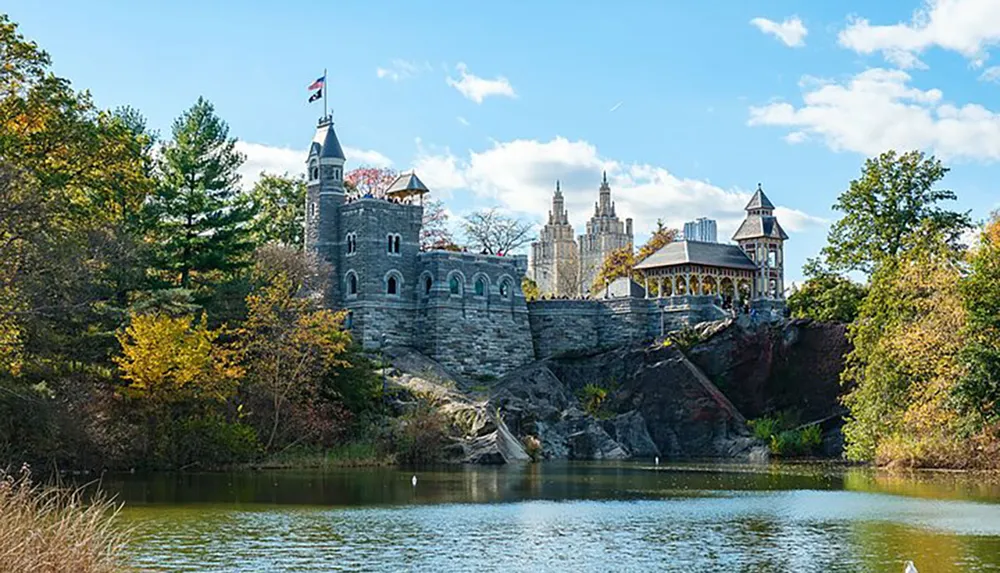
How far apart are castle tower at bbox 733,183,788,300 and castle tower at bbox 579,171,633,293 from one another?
7348cm

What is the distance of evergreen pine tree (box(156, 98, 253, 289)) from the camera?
51.1m

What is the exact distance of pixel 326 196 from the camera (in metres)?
63.1

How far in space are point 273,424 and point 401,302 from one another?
16.1 m

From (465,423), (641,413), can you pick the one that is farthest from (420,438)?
(641,413)

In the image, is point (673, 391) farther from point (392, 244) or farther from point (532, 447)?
point (392, 244)

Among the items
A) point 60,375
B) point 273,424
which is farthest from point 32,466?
point 273,424

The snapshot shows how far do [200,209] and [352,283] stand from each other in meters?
12.1

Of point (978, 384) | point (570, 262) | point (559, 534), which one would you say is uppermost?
point (570, 262)

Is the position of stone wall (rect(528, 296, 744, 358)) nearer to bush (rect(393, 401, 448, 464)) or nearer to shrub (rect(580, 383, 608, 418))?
shrub (rect(580, 383, 608, 418))

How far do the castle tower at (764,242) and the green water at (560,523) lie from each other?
29.8 m

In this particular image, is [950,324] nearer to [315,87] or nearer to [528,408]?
[528,408]

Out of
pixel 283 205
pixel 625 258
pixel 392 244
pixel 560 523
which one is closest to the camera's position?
pixel 560 523

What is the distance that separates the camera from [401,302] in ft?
205

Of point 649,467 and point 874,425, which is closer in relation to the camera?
point 874,425
